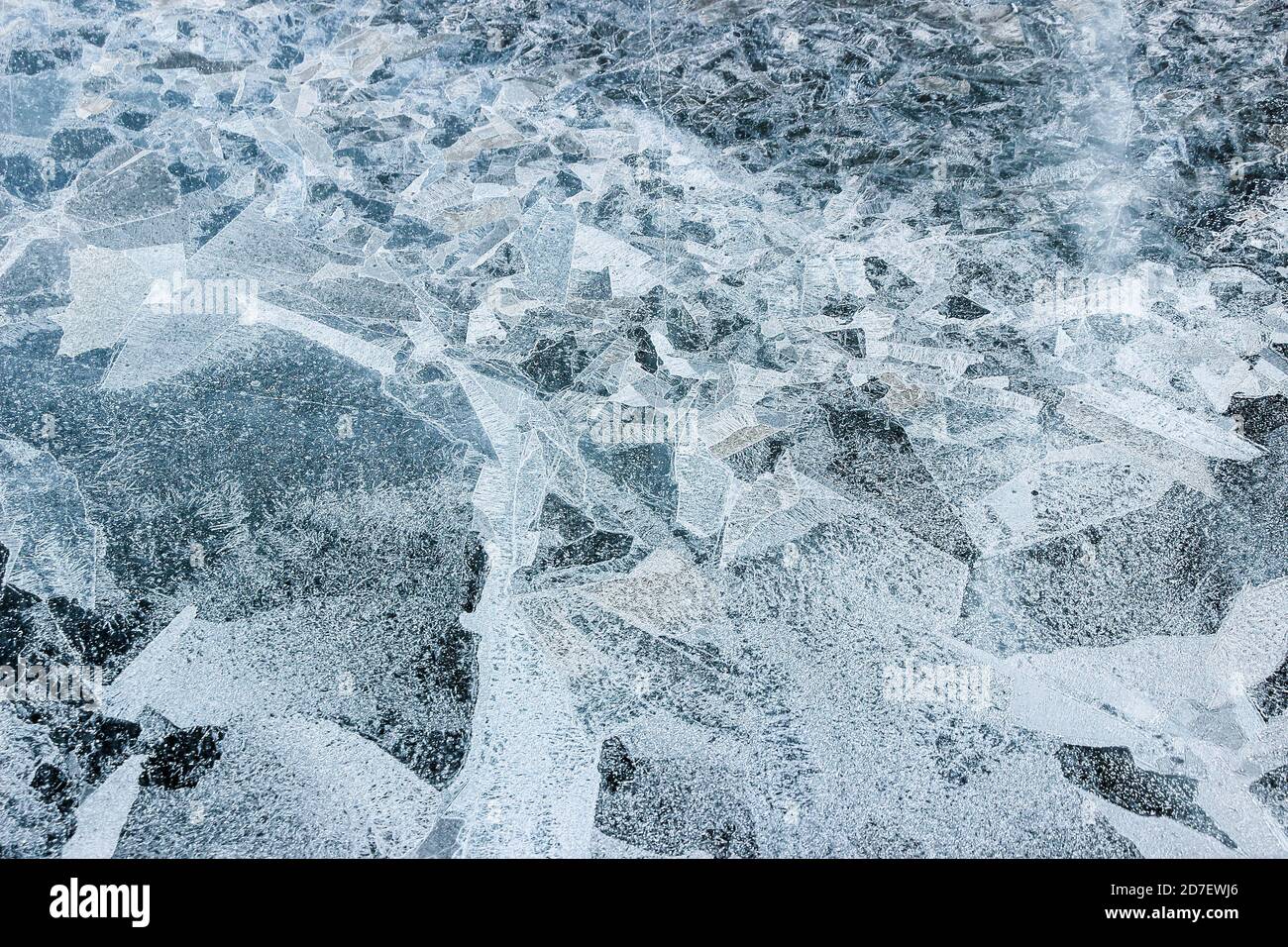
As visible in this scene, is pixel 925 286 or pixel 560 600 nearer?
pixel 560 600

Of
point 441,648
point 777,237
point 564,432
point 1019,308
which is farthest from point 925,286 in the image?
point 441,648

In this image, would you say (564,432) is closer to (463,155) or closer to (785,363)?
(785,363)

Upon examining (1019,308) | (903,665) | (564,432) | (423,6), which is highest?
(423,6)

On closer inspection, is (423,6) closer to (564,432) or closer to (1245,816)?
(564,432)
